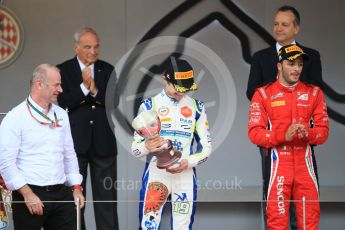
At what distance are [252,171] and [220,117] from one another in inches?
21.9

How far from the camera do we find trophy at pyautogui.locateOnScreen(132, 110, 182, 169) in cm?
541

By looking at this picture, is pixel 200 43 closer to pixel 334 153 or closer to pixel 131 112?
pixel 131 112

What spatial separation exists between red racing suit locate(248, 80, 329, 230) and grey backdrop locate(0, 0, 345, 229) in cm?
196

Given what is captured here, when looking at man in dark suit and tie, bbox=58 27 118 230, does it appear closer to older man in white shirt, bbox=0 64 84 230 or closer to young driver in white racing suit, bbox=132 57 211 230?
young driver in white racing suit, bbox=132 57 211 230

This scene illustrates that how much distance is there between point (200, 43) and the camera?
24.9 ft

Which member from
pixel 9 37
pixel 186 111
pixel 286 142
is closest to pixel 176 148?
pixel 186 111

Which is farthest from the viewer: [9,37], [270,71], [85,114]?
[9,37]

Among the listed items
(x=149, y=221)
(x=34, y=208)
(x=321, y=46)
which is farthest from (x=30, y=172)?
(x=321, y=46)

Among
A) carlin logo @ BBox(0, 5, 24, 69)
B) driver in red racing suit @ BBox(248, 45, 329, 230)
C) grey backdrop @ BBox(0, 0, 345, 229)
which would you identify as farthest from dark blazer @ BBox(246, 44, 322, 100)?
carlin logo @ BBox(0, 5, 24, 69)

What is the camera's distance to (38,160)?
16.7 feet

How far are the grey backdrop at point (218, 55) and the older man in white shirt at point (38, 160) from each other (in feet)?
7.96

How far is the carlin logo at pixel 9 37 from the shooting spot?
7504 millimetres

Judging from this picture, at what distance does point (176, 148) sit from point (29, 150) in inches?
39.8

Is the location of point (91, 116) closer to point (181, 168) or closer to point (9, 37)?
point (181, 168)
